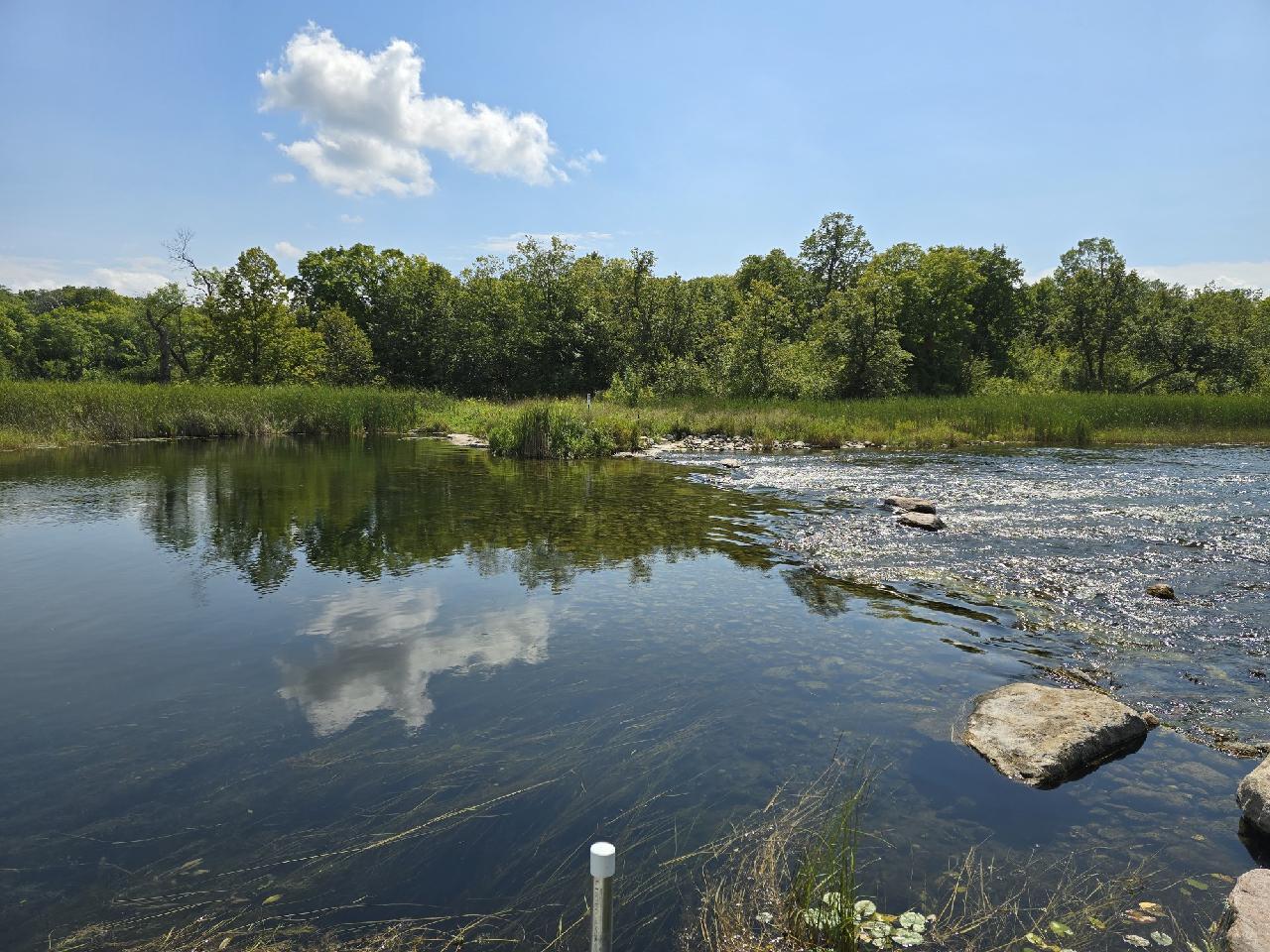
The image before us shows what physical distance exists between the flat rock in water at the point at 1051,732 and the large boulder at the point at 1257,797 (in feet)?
2.70

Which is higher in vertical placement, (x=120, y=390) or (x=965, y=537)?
(x=120, y=390)

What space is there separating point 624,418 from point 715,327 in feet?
74.7

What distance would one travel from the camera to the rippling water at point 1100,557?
6.73 metres

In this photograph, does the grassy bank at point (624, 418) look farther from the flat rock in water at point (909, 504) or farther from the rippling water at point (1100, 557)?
the flat rock in water at point (909, 504)

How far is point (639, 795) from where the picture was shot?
461cm

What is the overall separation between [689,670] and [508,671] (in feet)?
5.66

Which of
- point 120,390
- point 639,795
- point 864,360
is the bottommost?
point 639,795

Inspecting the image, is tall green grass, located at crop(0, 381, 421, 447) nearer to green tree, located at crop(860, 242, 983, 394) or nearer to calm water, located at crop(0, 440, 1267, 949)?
calm water, located at crop(0, 440, 1267, 949)

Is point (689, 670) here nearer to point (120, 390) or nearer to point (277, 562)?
point (277, 562)

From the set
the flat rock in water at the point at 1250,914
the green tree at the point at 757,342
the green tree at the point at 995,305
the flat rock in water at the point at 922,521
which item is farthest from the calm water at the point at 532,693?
the green tree at the point at 995,305

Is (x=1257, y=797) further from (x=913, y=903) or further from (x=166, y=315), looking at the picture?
(x=166, y=315)

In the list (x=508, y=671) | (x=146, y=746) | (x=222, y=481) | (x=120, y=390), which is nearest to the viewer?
(x=146, y=746)

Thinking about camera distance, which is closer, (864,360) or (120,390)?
(120,390)

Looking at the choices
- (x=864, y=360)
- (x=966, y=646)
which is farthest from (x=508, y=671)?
(x=864, y=360)
